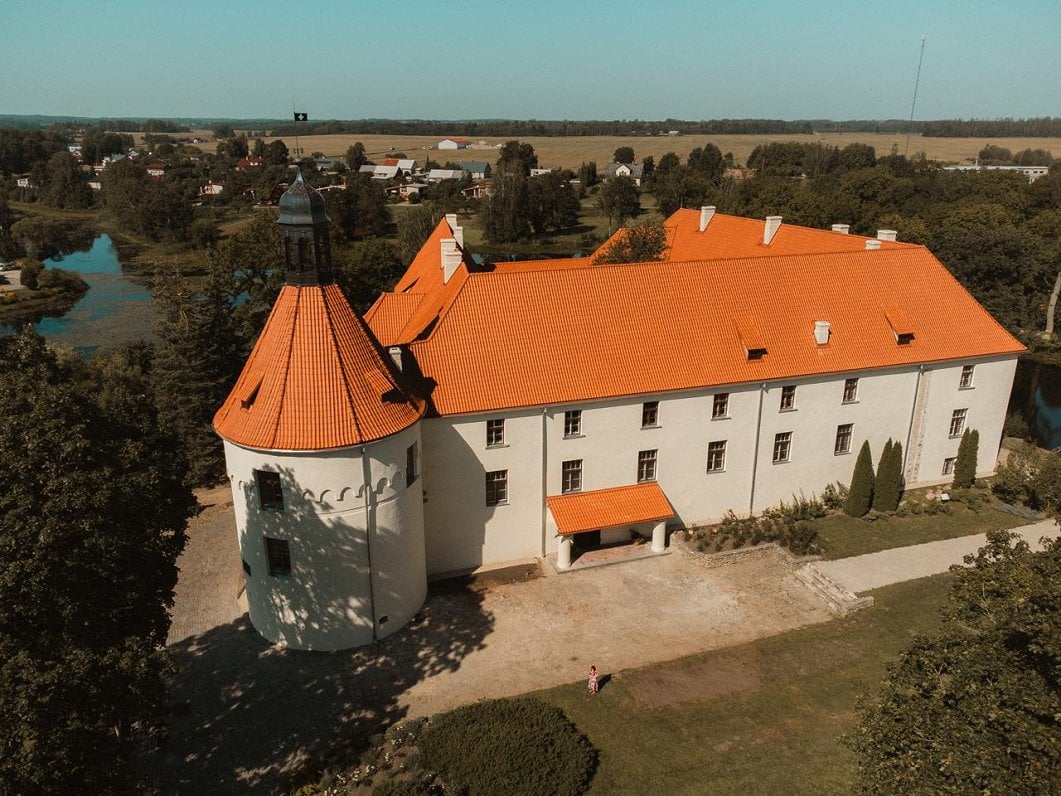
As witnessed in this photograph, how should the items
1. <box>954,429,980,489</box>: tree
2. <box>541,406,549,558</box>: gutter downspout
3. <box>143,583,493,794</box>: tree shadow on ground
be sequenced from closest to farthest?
1. <box>143,583,493,794</box>: tree shadow on ground
2. <box>541,406,549,558</box>: gutter downspout
3. <box>954,429,980,489</box>: tree

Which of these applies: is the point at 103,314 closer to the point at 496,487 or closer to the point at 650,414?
the point at 496,487

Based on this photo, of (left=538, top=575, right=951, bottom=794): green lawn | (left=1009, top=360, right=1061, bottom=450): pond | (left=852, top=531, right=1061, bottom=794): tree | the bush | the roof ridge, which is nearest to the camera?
(left=852, top=531, right=1061, bottom=794): tree

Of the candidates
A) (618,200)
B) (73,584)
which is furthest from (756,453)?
(618,200)

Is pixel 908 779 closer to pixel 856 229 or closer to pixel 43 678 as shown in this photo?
pixel 43 678

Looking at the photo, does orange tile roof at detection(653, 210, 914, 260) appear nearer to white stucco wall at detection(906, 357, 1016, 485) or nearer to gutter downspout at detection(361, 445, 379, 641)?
white stucco wall at detection(906, 357, 1016, 485)

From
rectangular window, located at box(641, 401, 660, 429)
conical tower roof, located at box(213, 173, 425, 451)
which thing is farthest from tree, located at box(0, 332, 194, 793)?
rectangular window, located at box(641, 401, 660, 429)

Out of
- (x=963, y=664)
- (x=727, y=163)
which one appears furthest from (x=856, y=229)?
(x=727, y=163)
